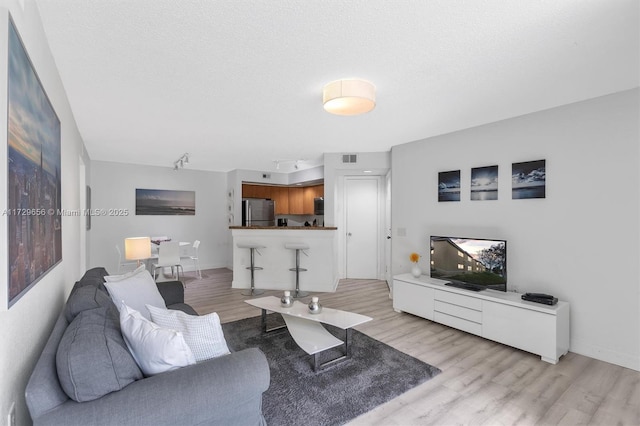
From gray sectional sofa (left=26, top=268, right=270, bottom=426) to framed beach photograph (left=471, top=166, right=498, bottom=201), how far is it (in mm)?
3378

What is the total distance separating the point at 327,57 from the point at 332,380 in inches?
97.4

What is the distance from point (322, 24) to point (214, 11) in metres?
0.60

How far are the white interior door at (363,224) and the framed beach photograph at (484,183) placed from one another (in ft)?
7.87

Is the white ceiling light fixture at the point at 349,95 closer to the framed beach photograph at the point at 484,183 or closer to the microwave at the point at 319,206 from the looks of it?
the framed beach photograph at the point at 484,183

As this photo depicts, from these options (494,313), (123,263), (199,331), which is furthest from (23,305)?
(123,263)

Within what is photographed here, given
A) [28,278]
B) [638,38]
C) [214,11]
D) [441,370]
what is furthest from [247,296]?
[638,38]

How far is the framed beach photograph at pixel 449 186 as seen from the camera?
411cm

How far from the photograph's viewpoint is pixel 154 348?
1.44 metres

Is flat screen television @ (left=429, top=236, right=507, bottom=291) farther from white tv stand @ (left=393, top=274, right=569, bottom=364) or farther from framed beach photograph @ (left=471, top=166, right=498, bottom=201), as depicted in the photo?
framed beach photograph @ (left=471, top=166, right=498, bottom=201)

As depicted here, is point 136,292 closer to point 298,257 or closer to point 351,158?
point 298,257

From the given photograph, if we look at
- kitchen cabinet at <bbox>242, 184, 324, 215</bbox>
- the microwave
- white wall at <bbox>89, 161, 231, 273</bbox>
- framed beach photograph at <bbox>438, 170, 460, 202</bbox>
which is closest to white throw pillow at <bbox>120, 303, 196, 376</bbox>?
framed beach photograph at <bbox>438, 170, 460, 202</bbox>

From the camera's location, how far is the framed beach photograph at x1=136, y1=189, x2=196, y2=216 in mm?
6789

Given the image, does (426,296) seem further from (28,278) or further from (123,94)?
(123,94)

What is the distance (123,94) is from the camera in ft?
9.39
